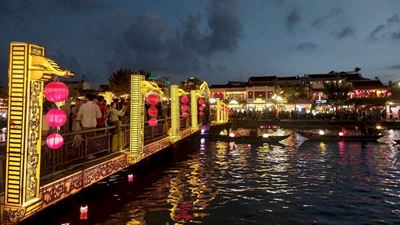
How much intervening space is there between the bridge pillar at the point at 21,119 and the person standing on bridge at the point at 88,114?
444 centimetres

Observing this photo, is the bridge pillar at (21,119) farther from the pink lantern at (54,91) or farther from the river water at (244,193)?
the river water at (244,193)

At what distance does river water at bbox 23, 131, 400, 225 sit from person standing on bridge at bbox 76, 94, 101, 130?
2.37m

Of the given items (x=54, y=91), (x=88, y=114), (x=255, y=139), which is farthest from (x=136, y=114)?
(x=255, y=139)

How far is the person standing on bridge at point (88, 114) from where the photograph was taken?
11453 millimetres

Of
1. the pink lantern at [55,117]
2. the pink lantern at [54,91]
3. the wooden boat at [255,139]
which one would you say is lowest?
the wooden boat at [255,139]

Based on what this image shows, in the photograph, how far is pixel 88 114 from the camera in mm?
11477

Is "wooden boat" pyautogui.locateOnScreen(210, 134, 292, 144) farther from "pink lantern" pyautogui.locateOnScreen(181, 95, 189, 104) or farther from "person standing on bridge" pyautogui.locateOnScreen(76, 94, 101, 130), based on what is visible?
"person standing on bridge" pyautogui.locateOnScreen(76, 94, 101, 130)

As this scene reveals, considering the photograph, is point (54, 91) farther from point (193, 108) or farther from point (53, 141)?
point (193, 108)

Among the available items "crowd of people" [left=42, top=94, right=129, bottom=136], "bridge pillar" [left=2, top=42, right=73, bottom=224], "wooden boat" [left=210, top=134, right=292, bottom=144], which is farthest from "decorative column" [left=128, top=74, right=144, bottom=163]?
"wooden boat" [left=210, top=134, right=292, bottom=144]

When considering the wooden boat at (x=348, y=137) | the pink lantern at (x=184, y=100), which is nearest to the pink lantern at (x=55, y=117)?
the pink lantern at (x=184, y=100)

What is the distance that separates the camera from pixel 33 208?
23.8 feet

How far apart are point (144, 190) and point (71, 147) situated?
4.10 metres

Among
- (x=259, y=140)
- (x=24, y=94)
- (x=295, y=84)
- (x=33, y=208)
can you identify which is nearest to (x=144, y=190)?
(x=33, y=208)

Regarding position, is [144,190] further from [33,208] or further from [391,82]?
[391,82]
